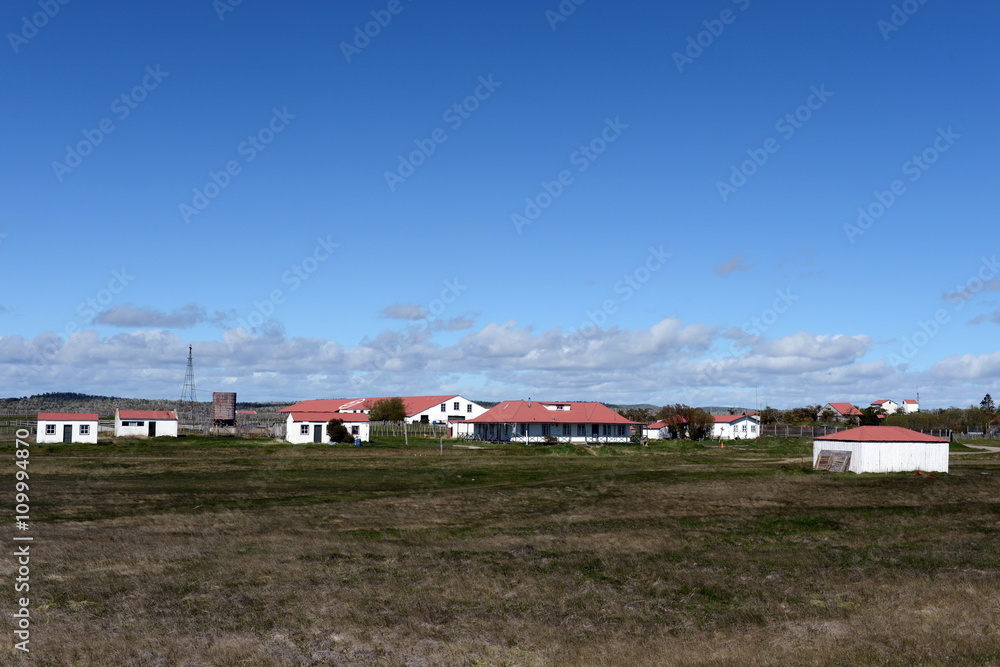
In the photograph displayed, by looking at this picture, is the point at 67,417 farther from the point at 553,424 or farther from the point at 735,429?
the point at 735,429

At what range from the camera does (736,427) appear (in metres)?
132

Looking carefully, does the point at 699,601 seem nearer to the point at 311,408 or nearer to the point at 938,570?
the point at 938,570

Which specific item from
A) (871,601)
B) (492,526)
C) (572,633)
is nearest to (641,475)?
(492,526)

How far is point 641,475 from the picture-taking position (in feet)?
184

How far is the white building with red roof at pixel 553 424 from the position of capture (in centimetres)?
10550

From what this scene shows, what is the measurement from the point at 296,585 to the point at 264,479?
3210 centimetres

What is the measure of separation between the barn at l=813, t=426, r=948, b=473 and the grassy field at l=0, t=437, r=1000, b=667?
6.97 meters

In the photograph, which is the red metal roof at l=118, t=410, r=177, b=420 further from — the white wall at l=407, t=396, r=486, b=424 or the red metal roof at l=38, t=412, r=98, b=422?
the white wall at l=407, t=396, r=486, b=424

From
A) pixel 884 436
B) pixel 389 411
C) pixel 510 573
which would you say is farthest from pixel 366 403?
pixel 510 573

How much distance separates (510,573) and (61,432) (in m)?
80.4

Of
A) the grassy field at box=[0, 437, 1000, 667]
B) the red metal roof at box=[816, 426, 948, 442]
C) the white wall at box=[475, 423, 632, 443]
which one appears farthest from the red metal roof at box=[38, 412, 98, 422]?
the red metal roof at box=[816, 426, 948, 442]

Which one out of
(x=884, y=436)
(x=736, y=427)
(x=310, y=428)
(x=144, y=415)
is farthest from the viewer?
(x=736, y=427)

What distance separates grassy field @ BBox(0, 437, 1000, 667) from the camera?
16.6 metres

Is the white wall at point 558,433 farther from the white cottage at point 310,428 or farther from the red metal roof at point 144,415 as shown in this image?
the red metal roof at point 144,415
